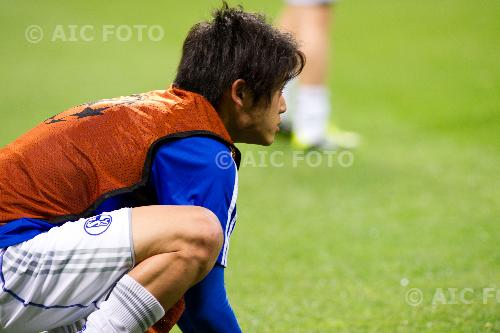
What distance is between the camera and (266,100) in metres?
2.81

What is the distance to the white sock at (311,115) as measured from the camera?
684 centimetres

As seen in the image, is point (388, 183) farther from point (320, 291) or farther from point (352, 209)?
point (320, 291)

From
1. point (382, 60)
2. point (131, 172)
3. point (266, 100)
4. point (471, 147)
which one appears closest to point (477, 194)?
point (471, 147)

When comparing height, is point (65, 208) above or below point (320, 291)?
above

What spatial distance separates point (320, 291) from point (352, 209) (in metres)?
1.40

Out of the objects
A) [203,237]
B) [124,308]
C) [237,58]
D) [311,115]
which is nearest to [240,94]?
[237,58]

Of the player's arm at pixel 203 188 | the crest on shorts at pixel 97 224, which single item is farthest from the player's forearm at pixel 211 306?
the crest on shorts at pixel 97 224

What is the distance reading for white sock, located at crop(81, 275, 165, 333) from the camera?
241cm

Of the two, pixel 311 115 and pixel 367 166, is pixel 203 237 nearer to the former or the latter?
pixel 367 166

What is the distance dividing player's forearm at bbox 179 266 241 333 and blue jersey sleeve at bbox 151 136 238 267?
0.17 metres

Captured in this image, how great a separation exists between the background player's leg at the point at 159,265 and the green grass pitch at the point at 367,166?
113cm

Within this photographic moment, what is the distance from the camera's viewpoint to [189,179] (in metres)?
2.52

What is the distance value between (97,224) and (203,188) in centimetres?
31

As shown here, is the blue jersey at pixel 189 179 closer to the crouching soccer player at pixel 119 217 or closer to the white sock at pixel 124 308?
the crouching soccer player at pixel 119 217
